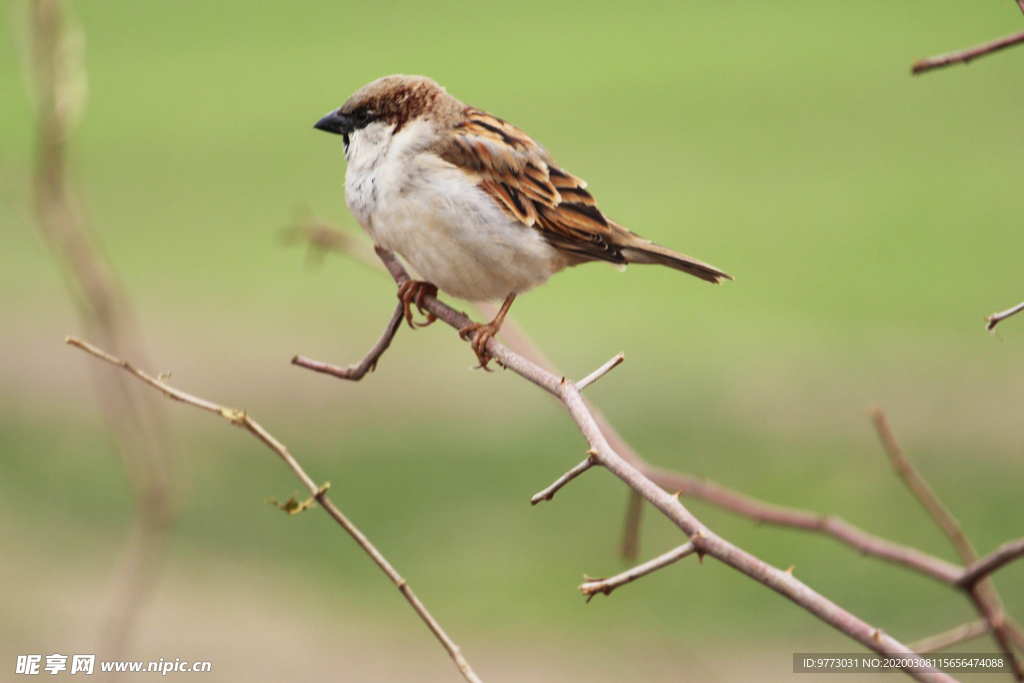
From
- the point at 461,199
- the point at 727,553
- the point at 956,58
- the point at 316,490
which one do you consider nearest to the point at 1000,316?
the point at 956,58

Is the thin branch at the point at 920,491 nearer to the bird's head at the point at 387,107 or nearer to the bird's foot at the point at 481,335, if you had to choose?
the bird's foot at the point at 481,335

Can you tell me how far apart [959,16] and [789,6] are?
3473 mm

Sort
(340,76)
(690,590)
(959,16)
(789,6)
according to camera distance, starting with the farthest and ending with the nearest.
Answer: (789,6)
(340,76)
(959,16)
(690,590)

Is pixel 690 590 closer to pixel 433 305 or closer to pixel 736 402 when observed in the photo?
pixel 736 402

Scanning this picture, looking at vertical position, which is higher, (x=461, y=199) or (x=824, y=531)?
(x=461, y=199)

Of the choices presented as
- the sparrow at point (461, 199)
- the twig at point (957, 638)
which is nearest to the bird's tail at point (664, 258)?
the sparrow at point (461, 199)

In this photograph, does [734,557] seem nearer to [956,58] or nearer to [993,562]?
[993,562]

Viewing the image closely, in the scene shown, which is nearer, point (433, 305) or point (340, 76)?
point (433, 305)

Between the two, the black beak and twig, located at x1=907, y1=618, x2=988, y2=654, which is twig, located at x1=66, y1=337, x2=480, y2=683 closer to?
twig, located at x1=907, y1=618, x2=988, y2=654

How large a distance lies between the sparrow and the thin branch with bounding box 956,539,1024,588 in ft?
4.40

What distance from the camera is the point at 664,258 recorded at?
9.07 ft

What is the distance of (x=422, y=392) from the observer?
23.9 feet

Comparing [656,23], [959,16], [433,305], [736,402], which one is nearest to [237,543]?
[736,402]

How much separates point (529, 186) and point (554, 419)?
13.5ft
